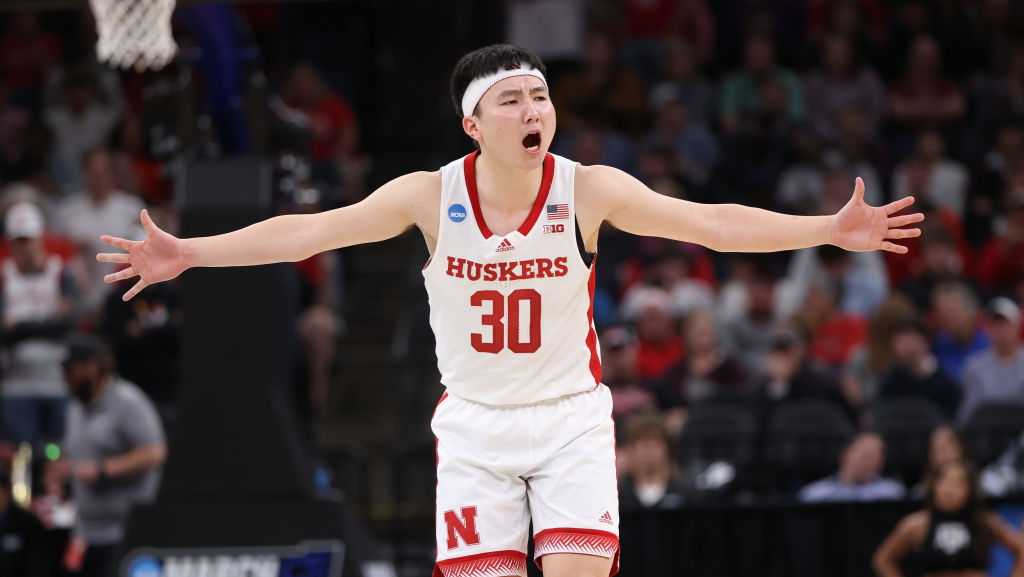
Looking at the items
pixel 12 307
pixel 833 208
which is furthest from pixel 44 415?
pixel 833 208

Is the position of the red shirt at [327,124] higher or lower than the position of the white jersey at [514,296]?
higher

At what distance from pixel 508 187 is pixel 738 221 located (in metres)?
0.91

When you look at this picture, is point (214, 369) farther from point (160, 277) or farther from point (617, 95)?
point (617, 95)

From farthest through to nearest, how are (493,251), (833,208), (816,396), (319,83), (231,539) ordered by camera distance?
(319,83)
(833,208)
(816,396)
(231,539)
(493,251)

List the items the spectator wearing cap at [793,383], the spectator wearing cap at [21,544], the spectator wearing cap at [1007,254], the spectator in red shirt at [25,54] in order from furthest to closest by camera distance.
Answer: the spectator in red shirt at [25,54], the spectator wearing cap at [1007,254], the spectator wearing cap at [793,383], the spectator wearing cap at [21,544]

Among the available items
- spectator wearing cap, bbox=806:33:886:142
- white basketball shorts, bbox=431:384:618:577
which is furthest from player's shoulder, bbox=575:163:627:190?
spectator wearing cap, bbox=806:33:886:142

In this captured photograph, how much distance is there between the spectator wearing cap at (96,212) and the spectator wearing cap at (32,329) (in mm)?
888

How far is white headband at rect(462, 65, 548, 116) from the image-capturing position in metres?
6.51

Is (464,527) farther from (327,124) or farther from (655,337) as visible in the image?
(327,124)

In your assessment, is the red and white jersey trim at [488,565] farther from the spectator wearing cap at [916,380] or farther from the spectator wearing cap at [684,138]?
the spectator wearing cap at [684,138]

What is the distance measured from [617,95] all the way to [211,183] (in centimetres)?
732

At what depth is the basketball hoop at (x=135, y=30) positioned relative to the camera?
31.8ft

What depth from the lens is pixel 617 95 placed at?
16781 millimetres

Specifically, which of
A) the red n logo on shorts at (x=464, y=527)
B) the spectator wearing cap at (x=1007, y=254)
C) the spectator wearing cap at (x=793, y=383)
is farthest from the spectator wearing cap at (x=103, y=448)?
Result: the spectator wearing cap at (x=1007, y=254)
